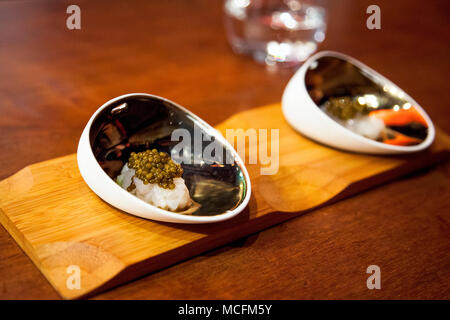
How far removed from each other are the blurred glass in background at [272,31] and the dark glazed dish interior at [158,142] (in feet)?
2.70

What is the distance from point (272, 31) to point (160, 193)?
3.47 ft

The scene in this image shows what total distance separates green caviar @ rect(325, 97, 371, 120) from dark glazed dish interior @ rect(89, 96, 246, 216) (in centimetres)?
43

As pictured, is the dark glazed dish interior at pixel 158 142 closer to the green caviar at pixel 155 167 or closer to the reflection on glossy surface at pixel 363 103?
the green caviar at pixel 155 167

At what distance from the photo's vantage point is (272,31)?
74.1 inches

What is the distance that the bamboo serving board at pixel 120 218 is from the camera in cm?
95

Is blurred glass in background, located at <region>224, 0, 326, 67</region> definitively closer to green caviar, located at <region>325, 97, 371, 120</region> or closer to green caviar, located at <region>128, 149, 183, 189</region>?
green caviar, located at <region>325, 97, 371, 120</region>

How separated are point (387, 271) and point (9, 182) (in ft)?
2.89

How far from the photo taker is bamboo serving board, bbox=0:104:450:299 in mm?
953

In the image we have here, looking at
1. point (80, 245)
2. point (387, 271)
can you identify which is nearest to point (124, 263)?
point (80, 245)
